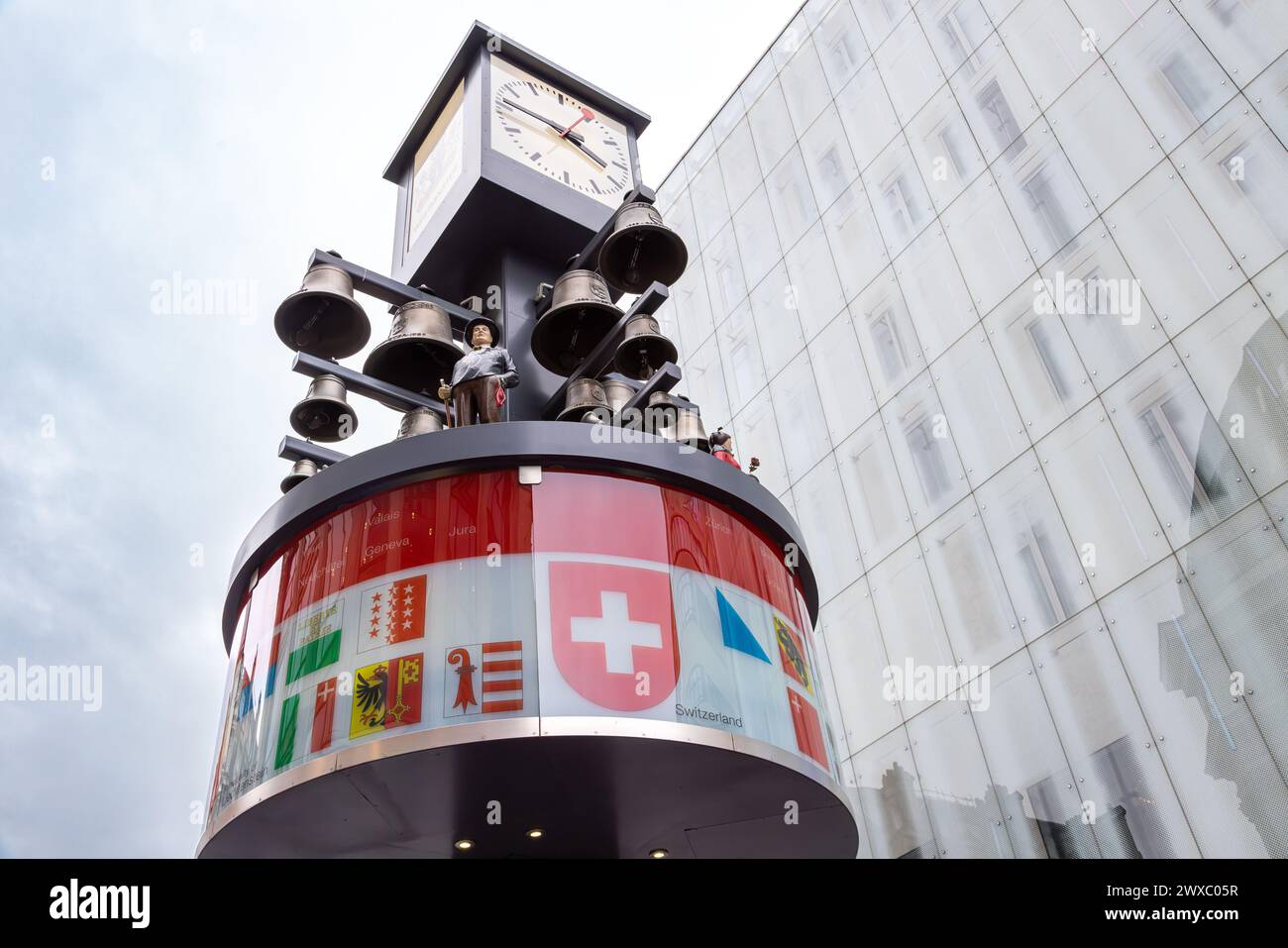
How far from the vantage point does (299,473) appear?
44.7 feet

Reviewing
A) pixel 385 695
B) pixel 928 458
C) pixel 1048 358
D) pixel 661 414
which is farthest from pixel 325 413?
pixel 1048 358

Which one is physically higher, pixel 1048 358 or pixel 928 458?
pixel 1048 358

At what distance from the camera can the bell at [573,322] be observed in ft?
43.6

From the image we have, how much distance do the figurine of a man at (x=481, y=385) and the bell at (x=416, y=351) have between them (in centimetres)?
130

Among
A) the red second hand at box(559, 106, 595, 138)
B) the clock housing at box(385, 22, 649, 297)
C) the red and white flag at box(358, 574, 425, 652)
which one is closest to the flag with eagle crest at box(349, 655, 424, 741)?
the red and white flag at box(358, 574, 425, 652)

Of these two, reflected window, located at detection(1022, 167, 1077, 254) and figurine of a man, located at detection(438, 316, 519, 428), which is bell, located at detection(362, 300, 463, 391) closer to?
figurine of a man, located at detection(438, 316, 519, 428)

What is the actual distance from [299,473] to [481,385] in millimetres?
3129

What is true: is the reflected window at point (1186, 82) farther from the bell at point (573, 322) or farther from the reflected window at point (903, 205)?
the bell at point (573, 322)

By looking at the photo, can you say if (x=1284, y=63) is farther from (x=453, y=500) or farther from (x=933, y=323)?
(x=453, y=500)

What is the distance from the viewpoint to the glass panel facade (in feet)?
55.5

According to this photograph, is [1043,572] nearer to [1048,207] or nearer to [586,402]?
[1048,207]
